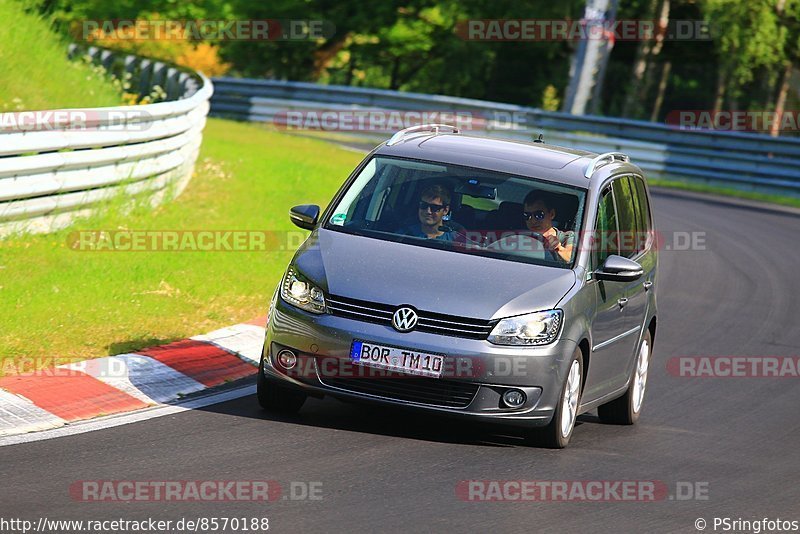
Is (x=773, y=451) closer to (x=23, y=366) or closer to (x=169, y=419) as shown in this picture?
(x=169, y=419)

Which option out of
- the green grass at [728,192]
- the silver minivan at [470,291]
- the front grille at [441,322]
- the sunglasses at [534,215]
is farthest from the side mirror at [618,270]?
the green grass at [728,192]

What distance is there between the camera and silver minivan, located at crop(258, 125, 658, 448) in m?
8.36

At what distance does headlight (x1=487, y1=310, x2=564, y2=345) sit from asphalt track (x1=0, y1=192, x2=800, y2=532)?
2.26ft

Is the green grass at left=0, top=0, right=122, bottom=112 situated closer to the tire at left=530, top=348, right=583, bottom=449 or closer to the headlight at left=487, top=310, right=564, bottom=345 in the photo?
the tire at left=530, top=348, right=583, bottom=449

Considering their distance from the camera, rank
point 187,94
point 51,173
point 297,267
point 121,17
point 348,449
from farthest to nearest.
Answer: point 121,17 → point 187,94 → point 51,173 → point 297,267 → point 348,449

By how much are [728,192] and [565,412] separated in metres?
21.4

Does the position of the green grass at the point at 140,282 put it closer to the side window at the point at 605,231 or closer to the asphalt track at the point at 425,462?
the asphalt track at the point at 425,462

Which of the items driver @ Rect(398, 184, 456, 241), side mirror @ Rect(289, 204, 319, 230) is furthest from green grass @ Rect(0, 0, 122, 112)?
driver @ Rect(398, 184, 456, 241)

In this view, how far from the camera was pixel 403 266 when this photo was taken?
28.6 feet

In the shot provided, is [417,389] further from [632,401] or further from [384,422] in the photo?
[632,401]

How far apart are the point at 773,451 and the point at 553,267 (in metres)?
2.05

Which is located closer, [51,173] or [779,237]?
[51,173]

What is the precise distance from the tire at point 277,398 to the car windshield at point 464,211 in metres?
1.09

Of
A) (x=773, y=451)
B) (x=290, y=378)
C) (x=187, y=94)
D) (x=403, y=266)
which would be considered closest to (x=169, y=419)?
(x=290, y=378)
